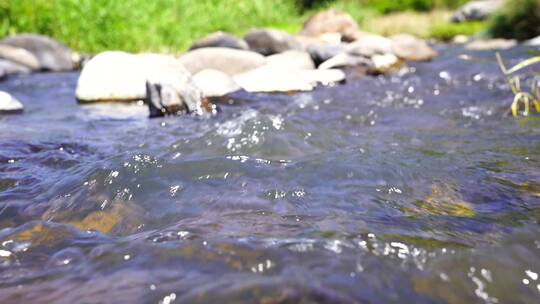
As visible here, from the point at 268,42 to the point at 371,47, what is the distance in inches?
66.6

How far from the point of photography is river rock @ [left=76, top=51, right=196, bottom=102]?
5379mm

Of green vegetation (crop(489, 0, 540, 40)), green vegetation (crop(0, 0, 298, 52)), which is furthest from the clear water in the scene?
green vegetation (crop(489, 0, 540, 40))

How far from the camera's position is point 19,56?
7.92 meters

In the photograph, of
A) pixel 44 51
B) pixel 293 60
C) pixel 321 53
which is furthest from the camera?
pixel 44 51

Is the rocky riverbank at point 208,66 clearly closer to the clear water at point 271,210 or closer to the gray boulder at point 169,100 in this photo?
the gray boulder at point 169,100

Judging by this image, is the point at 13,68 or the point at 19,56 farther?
the point at 19,56

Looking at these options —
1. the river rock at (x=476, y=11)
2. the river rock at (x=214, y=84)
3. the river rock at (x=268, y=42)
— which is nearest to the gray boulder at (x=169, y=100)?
the river rock at (x=214, y=84)

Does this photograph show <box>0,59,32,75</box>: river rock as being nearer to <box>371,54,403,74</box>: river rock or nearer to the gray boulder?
the gray boulder

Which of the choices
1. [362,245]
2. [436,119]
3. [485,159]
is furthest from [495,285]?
[436,119]

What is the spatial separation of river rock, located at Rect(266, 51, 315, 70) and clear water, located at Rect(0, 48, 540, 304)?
3.00 metres

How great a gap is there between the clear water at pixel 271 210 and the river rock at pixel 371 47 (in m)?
4.06

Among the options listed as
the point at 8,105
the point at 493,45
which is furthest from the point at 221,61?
the point at 493,45

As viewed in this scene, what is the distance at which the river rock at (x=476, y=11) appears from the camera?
54.4 feet

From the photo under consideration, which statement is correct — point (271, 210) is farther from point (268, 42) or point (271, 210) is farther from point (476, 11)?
point (476, 11)
